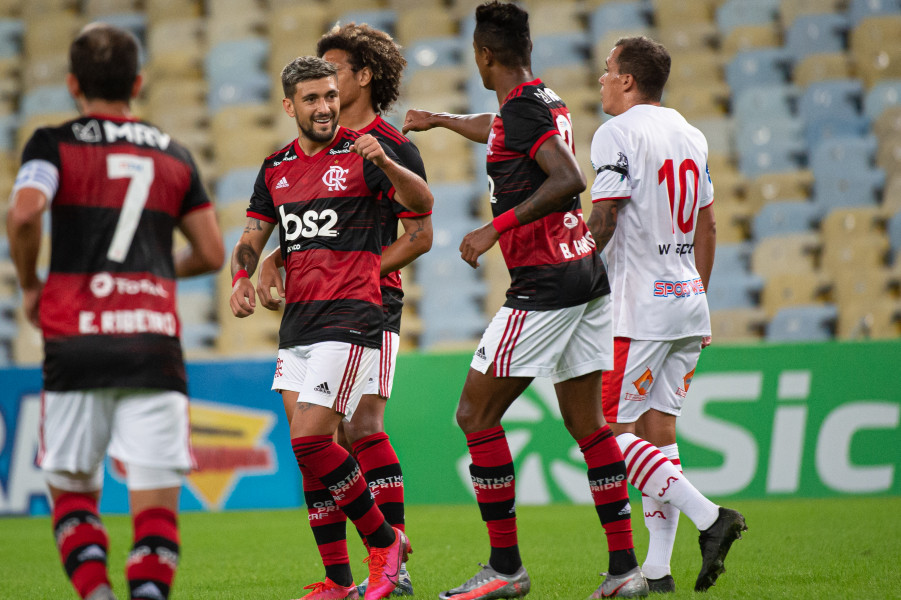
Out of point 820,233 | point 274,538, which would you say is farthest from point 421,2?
point 274,538

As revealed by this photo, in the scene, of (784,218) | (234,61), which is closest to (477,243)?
(784,218)

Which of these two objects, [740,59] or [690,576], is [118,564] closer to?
[690,576]

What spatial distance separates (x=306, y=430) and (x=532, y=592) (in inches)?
47.2

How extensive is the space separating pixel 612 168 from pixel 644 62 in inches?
21.4

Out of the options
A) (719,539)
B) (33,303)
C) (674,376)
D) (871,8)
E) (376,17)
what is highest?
(376,17)

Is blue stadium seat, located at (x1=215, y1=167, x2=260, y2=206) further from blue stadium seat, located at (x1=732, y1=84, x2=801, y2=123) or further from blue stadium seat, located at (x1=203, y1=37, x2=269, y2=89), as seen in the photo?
blue stadium seat, located at (x1=732, y1=84, x2=801, y2=123)

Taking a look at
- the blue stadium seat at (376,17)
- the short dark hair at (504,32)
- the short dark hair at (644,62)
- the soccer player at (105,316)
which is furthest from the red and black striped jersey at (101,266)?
the blue stadium seat at (376,17)

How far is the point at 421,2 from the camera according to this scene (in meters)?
13.1

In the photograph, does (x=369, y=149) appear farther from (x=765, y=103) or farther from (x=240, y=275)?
(x=765, y=103)

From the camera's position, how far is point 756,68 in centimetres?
1185

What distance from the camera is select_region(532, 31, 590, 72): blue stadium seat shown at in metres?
12.2

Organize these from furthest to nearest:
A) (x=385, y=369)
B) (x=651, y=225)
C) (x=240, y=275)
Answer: (x=385, y=369) → (x=651, y=225) → (x=240, y=275)

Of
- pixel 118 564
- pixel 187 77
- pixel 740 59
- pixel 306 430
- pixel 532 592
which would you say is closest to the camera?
pixel 306 430

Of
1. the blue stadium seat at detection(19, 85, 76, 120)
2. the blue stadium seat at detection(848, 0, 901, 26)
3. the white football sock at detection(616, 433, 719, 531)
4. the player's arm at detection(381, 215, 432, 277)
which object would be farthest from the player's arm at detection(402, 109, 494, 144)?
the blue stadium seat at detection(19, 85, 76, 120)
